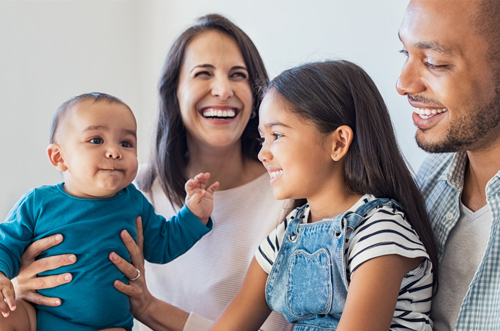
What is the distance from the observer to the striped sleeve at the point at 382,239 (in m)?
1.22

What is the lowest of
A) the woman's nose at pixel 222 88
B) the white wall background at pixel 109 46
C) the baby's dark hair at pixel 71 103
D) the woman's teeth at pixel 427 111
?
the woman's teeth at pixel 427 111

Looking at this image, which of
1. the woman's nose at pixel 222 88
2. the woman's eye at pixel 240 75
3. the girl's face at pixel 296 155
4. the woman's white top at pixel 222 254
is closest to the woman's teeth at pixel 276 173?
the girl's face at pixel 296 155

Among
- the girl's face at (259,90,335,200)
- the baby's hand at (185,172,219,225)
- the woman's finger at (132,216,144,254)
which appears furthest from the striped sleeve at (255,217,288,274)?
the woman's finger at (132,216,144,254)

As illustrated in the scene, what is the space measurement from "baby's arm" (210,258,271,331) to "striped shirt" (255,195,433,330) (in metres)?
0.33

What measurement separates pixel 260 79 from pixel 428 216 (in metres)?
0.84

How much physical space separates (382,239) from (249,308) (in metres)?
0.50

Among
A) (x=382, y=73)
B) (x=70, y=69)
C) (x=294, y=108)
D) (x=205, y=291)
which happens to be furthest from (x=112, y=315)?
(x=70, y=69)

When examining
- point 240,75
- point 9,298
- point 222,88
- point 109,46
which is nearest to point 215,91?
point 222,88

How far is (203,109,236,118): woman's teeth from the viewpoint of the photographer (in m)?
1.87

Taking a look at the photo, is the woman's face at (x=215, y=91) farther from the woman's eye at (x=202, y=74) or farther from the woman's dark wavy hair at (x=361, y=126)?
the woman's dark wavy hair at (x=361, y=126)

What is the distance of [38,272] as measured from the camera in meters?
1.40

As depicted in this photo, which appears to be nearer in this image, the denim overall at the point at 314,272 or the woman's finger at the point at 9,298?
the woman's finger at the point at 9,298

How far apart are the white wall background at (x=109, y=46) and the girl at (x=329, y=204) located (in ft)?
2.41

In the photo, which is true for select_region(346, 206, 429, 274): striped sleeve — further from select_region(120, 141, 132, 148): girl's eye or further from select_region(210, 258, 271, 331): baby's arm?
select_region(120, 141, 132, 148): girl's eye
